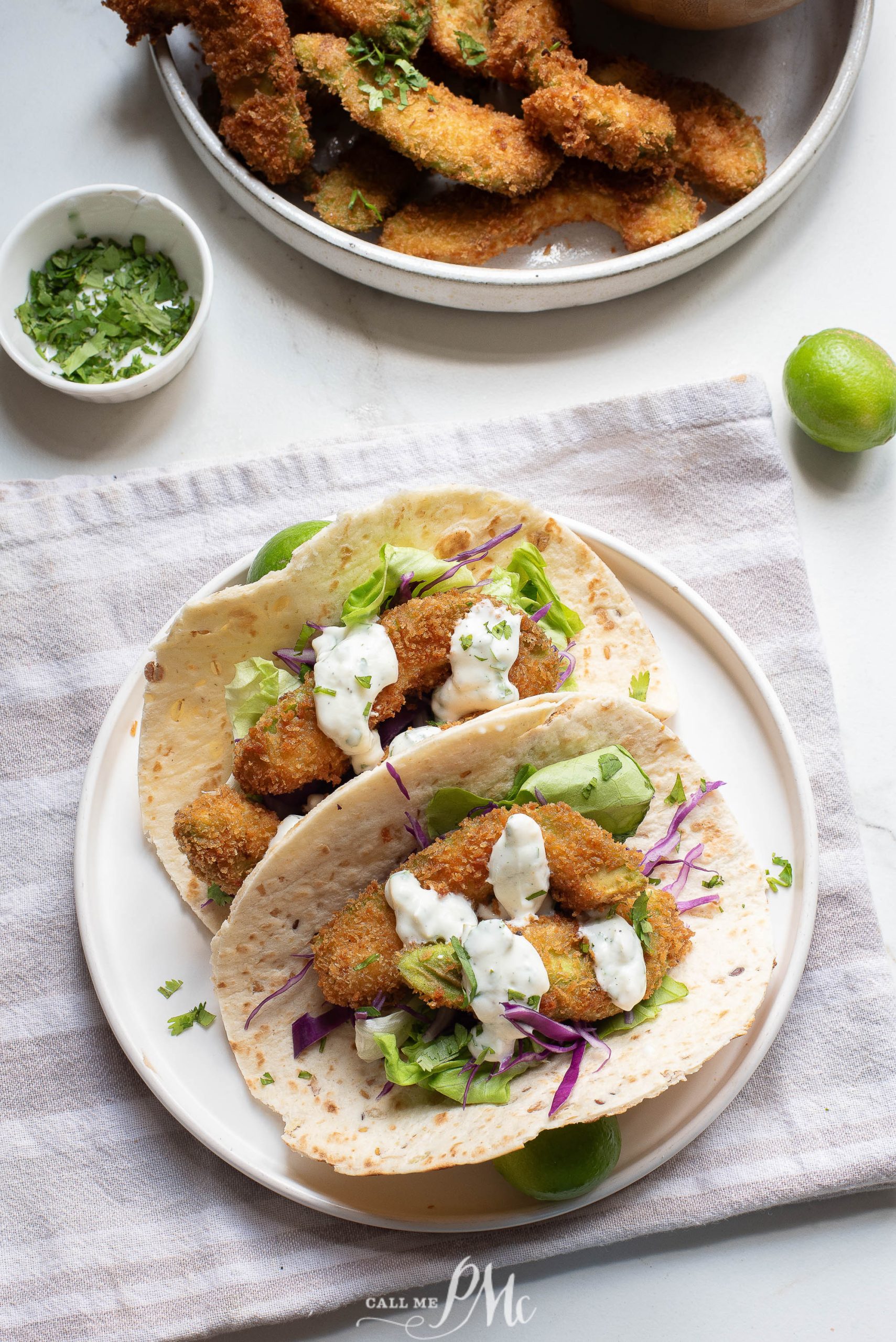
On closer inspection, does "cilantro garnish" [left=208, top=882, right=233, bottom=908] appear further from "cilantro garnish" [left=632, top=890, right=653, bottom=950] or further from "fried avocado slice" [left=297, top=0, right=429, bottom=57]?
"fried avocado slice" [left=297, top=0, right=429, bottom=57]

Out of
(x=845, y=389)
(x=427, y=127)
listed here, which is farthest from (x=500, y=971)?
(x=427, y=127)

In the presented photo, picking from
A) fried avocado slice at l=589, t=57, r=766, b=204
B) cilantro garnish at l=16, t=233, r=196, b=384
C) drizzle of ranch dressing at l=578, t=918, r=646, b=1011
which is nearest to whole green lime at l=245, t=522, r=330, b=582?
cilantro garnish at l=16, t=233, r=196, b=384

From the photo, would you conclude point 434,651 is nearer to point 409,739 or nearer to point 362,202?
point 409,739

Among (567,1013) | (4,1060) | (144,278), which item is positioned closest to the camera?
(567,1013)

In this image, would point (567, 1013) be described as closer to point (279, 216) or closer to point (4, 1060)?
point (4, 1060)

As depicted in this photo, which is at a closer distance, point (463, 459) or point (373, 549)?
point (373, 549)

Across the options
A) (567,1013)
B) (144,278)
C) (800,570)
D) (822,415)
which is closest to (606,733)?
(567,1013)
